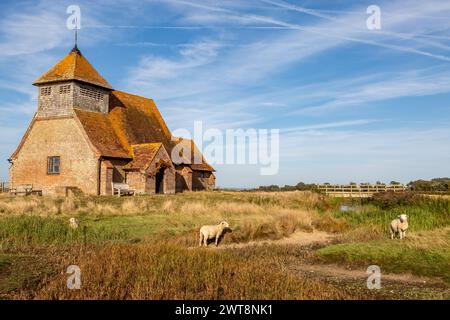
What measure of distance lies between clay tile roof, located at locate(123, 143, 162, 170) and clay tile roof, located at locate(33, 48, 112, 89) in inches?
265

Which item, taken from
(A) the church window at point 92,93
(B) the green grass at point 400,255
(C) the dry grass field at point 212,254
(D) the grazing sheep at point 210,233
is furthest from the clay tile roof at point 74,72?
(B) the green grass at point 400,255

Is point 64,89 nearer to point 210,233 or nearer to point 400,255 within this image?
point 210,233

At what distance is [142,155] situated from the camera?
1442 inches

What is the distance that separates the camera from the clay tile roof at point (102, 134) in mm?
34719

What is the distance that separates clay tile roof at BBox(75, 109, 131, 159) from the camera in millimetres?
34719

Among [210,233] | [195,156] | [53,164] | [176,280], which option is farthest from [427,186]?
[176,280]

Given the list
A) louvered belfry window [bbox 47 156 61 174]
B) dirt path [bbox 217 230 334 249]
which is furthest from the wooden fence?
louvered belfry window [bbox 47 156 61 174]

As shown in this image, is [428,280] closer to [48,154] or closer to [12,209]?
[12,209]

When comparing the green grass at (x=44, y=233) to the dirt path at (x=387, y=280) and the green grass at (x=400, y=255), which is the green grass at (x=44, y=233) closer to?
the dirt path at (x=387, y=280)

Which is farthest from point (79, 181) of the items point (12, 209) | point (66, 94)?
point (12, 209)

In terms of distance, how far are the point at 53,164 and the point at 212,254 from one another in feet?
93.1

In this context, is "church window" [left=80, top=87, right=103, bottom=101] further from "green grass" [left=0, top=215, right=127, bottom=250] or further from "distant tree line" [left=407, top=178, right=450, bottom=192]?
"distant tree line" [left=407, top=178, right=450, bottom=192]

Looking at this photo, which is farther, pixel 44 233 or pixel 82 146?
pixel 82 146

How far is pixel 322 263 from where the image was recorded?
1329cm
